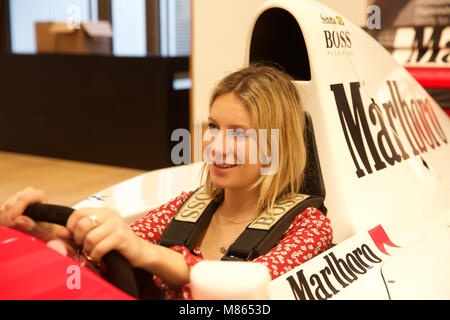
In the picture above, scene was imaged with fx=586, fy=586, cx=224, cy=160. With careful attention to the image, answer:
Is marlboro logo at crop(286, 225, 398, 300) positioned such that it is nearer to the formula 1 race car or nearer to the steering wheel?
the formula 1 race car

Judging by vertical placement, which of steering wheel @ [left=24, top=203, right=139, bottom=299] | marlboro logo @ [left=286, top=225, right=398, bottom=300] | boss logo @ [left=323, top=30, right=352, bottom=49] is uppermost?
boss logo @ [left=323, top=30, right=352, bottom=49]

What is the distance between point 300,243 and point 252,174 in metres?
0.18

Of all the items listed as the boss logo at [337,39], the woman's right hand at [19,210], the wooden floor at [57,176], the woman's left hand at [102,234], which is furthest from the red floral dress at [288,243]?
the wooden floor at [57,176]

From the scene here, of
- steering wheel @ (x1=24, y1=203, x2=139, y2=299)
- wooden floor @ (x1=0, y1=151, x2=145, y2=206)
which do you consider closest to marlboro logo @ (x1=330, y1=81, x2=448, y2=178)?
steering wheel @ (x1=24, y1=203, x2=139, y2=299)

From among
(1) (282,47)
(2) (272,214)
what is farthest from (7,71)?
(2) (272,214)

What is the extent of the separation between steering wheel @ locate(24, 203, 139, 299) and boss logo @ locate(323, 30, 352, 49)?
0.83m

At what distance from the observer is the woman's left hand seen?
0.88m

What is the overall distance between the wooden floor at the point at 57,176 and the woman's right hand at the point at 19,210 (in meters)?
2.63

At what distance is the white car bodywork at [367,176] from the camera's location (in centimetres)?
116

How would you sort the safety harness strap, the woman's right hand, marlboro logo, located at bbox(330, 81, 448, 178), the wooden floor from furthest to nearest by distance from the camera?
the wooden floor < marlboro logo, located at bbox(330, 81, 448, 178) < the safety harness strap < the woman's right hand

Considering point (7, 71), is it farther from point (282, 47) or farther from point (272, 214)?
point (272, 214)

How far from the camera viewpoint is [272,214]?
122 centimetres

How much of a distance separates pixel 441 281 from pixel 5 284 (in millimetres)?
854

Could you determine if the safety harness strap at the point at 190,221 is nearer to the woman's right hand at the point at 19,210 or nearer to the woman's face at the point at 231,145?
the woman's face at the point at 231,145
